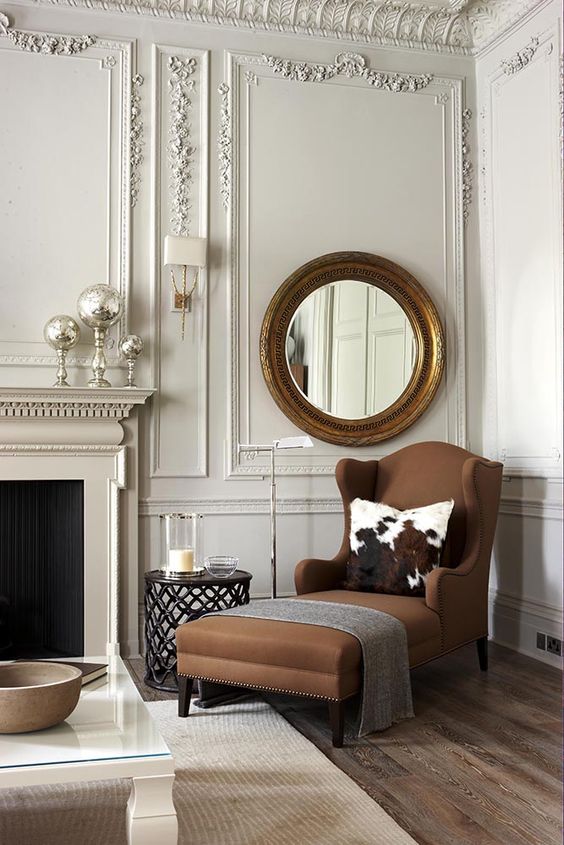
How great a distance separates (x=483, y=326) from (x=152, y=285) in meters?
1.79

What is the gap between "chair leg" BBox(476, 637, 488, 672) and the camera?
161 inches

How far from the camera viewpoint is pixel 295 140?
4.77 m

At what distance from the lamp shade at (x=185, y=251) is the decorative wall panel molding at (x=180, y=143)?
0.53 feet

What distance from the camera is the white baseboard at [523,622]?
14.0 feet

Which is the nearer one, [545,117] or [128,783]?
[128,783]

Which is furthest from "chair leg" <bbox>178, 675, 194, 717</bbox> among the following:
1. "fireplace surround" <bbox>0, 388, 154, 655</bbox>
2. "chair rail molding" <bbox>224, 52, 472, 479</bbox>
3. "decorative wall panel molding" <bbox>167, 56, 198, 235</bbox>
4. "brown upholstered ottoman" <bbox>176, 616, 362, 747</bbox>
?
"decorative wall panel molding" <bbox>167, 56, 198, 235</bbox>

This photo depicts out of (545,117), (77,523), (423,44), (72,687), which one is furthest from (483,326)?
(72,687)

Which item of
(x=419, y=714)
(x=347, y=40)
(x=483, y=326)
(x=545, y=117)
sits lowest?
(x=419, y=714)

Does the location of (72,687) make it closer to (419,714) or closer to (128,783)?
(128,783)

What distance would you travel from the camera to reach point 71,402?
4219 mm

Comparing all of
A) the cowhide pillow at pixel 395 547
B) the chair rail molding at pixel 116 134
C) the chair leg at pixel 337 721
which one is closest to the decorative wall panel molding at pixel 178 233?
the chair rail molding at pixel 116 134

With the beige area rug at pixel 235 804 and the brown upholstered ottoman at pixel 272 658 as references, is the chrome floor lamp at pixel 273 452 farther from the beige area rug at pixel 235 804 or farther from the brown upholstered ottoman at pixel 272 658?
the beige area rug at pixel 235 804

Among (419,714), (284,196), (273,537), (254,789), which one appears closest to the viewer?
(254,789)

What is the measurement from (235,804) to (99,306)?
2418 mm
